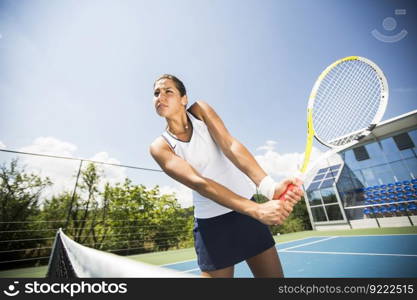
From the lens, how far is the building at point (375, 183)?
12391mm

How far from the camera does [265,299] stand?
101 centimetres

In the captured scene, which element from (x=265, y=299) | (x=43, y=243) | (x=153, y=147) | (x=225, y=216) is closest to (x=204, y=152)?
(x=153, y=147)

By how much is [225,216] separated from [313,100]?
1696 mm

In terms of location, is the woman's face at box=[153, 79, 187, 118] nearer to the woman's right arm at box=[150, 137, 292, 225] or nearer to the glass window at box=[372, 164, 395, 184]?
the woman's right arm at box=[150, 137, 292, 225]

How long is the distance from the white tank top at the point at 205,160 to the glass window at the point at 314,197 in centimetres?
1602

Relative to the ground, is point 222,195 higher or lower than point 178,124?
lower

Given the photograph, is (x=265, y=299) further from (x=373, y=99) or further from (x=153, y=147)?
(x=373, y=99)

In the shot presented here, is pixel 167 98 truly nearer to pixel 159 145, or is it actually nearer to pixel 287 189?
pixel 159 145

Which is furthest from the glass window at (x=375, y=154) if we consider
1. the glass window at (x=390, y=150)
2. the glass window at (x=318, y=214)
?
the glass window at (x=318, y=214)

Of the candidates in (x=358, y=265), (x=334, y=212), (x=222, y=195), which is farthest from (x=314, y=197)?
(x=222, y=195)

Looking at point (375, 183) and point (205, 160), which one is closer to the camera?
point (205, 160)

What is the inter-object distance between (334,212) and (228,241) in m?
15.6

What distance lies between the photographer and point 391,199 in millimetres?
12945

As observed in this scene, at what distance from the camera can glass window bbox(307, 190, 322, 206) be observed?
52.1ft
